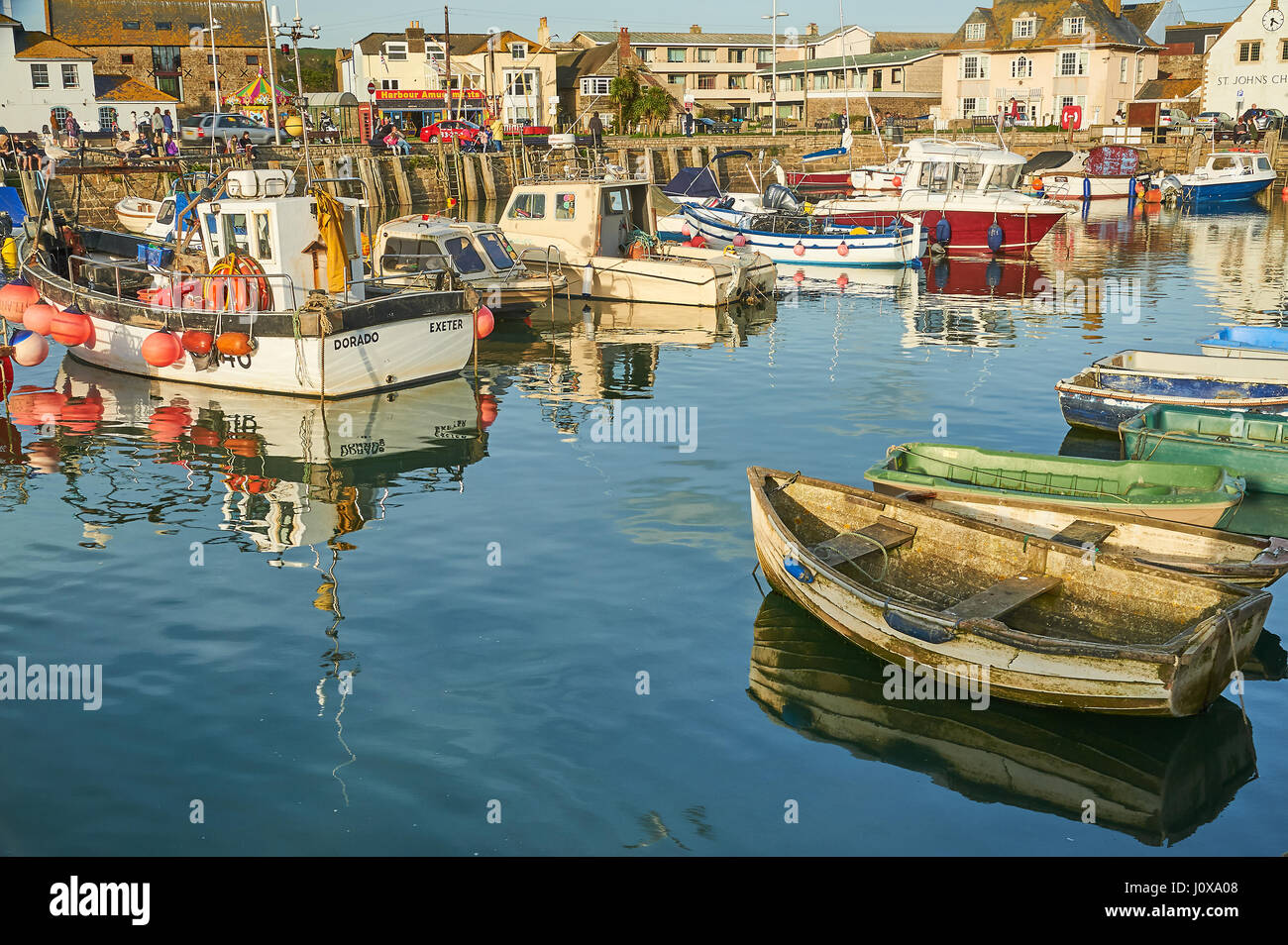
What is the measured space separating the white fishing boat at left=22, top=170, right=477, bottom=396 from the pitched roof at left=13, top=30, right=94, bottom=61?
5647cm

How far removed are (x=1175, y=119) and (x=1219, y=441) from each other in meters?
66.6

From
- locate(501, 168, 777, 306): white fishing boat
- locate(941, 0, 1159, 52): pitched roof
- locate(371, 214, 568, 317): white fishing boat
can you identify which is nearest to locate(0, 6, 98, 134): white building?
locate(501, 168, 777, 306): white fishing boat

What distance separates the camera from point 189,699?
1000cm

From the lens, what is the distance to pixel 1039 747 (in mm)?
9352

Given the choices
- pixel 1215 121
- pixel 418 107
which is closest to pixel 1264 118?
pixel 1215 121

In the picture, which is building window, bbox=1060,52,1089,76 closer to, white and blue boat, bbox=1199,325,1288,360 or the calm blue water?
A: white and blue boat, bbox=1199,325,1288,360

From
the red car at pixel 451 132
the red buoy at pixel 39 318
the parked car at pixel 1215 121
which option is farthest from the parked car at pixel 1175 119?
the red buoy at pixel 39 318

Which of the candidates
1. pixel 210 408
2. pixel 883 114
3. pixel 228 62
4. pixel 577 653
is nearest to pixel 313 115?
pixel 228 62

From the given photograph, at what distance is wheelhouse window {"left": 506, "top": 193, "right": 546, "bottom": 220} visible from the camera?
1147 inches

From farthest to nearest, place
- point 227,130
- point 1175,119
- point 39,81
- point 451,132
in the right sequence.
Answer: point 1175,119
point 39,81
point 451,132
point 227,130

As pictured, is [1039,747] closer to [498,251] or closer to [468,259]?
[468,259]

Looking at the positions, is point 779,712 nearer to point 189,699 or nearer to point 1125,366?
point 189,699

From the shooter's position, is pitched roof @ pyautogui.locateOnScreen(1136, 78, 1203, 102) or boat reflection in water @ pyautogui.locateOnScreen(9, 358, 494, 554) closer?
boat reflection in water @ pyautogui.locateOnScreen(9, 358, 494, 554)
